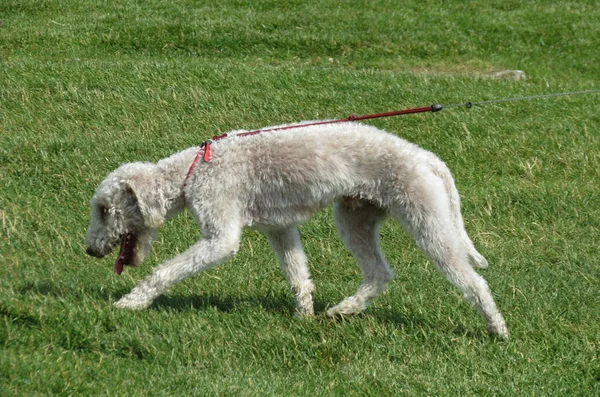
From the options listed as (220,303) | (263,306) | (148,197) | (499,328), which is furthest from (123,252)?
(499,328)

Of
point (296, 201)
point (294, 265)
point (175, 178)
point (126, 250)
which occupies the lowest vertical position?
point (294, 265)

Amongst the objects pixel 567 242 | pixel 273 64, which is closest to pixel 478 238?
pixel 567 242

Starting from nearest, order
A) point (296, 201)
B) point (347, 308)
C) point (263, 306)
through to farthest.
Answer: point (296, 201)
point (347, 308)
point (263, 306)

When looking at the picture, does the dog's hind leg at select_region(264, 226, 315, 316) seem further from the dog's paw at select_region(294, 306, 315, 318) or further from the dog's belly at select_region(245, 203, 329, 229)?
the dog's belly at select_region(245, 203, 329, 229)

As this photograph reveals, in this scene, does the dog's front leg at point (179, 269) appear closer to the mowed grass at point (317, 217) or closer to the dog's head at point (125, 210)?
the mowed grass at point (317, 217)

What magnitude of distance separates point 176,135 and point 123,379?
5712 mm

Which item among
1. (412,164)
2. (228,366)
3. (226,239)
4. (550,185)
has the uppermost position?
(412,164)

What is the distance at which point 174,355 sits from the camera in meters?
5.71

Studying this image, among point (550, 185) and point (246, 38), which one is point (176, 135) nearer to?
point (550, 185)

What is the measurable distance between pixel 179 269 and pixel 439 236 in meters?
1.73

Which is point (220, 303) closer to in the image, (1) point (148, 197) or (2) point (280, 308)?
(2) point (280, 308)

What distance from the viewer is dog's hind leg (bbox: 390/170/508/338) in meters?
6.30

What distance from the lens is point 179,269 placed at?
6.36 meters

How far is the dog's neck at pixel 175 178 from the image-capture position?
6.64m
